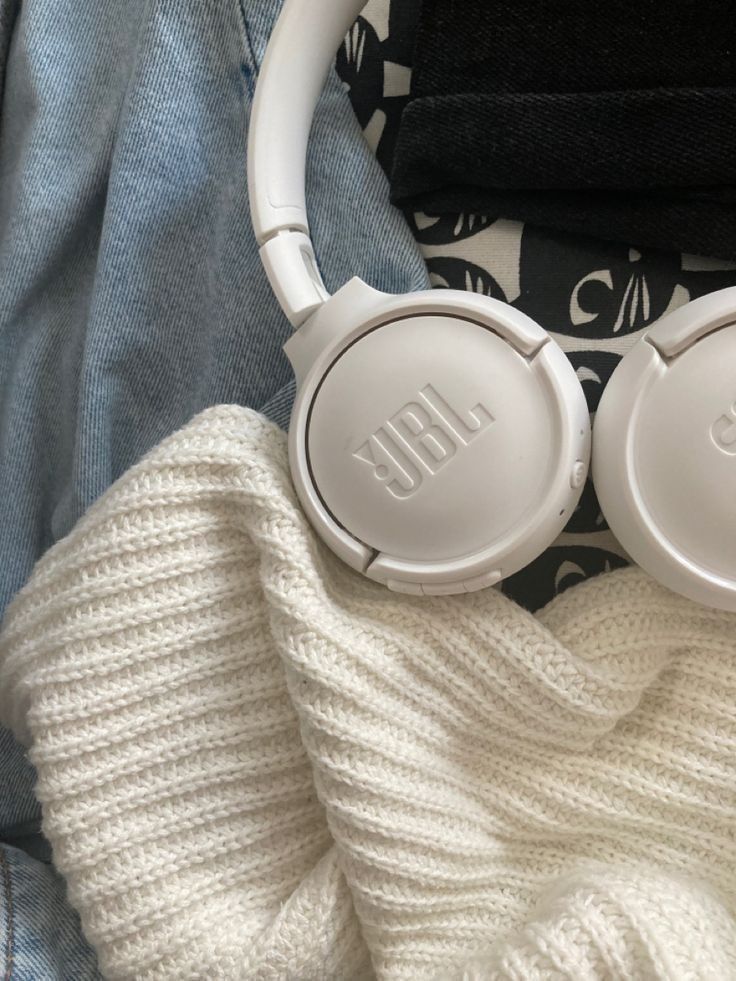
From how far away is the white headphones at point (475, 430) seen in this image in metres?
0.38

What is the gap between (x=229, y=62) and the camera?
53cm

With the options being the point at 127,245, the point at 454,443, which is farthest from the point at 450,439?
the point at 127,245

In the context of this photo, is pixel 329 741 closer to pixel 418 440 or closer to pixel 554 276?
pixel 418 440

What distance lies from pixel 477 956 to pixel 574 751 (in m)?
0.12

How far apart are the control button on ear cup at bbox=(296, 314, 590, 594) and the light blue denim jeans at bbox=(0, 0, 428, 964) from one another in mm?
109

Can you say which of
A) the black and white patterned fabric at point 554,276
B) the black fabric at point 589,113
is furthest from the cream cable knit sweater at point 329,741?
the black fabric at point 589,113

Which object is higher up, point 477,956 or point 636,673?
point 636,673

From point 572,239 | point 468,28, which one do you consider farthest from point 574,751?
point 468,28

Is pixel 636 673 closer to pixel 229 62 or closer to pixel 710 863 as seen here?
pixel 710 863

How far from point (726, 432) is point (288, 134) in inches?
10.5

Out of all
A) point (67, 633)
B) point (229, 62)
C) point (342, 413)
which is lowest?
point (67, 633)

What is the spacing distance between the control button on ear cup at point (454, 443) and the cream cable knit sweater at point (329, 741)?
53 mm

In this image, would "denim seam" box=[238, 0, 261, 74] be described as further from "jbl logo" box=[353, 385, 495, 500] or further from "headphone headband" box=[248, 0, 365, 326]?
"jbl logo" box=[353, 385, 495, 500]

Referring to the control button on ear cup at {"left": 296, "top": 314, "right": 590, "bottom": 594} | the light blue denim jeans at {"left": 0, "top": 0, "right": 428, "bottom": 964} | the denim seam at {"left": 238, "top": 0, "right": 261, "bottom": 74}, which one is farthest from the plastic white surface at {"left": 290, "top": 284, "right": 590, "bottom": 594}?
the denim seam at {"left": 238, "top": 0, "right": 261, "bottom": 74}
